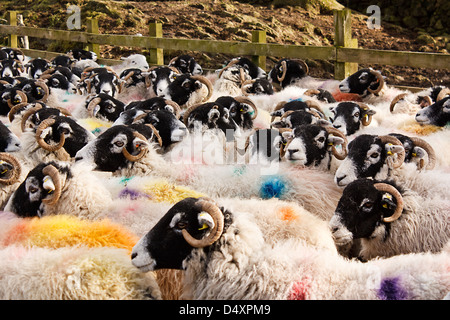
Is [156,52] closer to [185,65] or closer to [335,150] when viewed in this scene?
[185,65]

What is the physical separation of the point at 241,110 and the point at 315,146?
5.53ft

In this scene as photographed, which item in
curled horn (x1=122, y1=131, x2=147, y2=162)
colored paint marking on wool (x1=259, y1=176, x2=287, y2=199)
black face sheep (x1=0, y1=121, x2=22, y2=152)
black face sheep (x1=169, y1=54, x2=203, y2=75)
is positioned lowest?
colored paint marking on wool (x1=259, y1=176, x2=287, y2=199)

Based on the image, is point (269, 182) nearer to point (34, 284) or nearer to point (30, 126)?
point (34, 284)

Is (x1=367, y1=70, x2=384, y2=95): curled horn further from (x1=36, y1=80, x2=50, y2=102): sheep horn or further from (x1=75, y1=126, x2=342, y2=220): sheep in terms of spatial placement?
(x1=36, y1=80, x2=50, y2=102): sheep horn

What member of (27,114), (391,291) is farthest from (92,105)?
(391,291)

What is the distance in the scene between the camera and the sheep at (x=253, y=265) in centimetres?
254

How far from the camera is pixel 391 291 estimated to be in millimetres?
2496

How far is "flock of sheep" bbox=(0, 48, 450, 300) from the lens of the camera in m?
2.66

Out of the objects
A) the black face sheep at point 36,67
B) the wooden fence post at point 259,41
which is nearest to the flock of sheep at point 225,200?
the wooden fence post at point 259,41

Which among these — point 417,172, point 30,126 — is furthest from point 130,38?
point 417,172

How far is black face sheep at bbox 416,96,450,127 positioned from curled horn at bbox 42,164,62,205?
3938 mm

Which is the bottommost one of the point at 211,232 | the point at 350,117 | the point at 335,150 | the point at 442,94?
the point at 211,232

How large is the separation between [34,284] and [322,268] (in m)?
1.43

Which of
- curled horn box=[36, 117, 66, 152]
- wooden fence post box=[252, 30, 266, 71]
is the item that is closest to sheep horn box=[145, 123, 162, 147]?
curled horn box=[36, 117, 66, 152]
